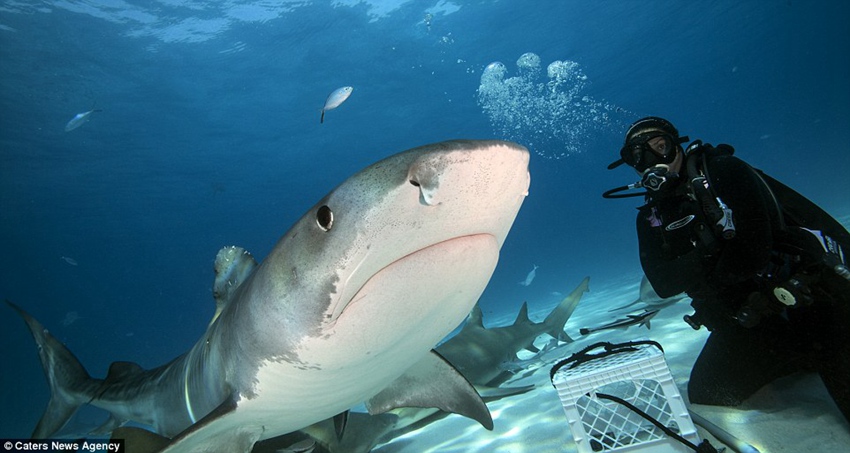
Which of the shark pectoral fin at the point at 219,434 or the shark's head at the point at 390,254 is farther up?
the shark's head at the point at 390,254

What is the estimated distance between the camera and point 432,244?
4.54 ft

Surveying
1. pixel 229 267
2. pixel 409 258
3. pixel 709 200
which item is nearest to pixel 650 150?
pixel 709 200

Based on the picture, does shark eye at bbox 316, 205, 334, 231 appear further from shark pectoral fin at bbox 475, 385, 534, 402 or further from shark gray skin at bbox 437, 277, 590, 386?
shark gray skin at bbox 437, 277, 590, 386

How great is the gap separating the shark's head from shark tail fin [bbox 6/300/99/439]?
3.81 meters

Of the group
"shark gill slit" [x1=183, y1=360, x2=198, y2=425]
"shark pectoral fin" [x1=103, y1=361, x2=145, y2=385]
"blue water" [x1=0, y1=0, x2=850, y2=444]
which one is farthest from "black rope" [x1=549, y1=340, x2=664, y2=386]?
"blue water" [x1=0, y1=0, x2=850, y2=444]

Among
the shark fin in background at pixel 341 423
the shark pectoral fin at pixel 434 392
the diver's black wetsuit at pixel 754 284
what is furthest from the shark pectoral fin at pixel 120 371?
the diver's black wetsuit at pixel 754 284

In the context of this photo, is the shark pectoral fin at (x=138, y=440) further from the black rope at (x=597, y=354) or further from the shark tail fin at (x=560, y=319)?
the shark tail fin at (x=560, y=319)

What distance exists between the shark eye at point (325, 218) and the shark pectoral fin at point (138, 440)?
1.55 m

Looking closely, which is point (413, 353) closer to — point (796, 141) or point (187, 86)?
point (187, 86)

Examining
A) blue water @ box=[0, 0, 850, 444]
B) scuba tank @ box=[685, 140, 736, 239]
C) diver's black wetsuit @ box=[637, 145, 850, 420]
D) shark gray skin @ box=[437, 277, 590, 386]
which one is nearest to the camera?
diver's black wetsuit @ box=[637, 145, 850, 420]

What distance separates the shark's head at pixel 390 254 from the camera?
124cm

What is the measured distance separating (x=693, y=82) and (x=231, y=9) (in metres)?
57.7

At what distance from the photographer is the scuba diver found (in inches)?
91.0

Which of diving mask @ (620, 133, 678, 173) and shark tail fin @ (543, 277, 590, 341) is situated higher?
diving mask @ (620, 133, 678, 173)
